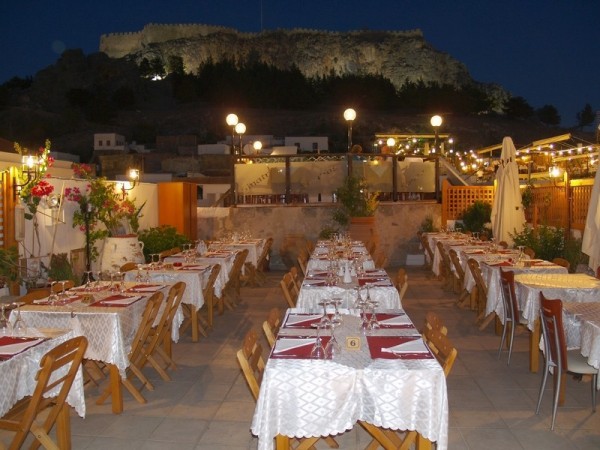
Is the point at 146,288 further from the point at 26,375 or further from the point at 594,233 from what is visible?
the point at 594,233

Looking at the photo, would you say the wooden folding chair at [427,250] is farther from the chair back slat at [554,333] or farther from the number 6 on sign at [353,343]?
the number 6 on sign at [353,343]

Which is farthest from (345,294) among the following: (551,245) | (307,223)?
(307,223)

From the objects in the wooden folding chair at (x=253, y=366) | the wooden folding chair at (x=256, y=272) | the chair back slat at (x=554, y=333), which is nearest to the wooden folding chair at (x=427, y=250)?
the wooden folding chair at (x=256, y=272)

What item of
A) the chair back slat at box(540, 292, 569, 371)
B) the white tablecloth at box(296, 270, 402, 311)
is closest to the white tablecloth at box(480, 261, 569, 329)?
the white tablecloth at box(296, 270, 402, 311)

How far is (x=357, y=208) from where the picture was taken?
12.8 metres

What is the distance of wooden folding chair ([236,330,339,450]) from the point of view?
3297mm

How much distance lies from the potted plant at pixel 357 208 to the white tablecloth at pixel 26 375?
28.8ft

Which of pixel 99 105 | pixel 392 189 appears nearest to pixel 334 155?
pixel 392 189

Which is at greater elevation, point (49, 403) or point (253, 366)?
point (253, 366)

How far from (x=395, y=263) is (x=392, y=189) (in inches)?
69.2

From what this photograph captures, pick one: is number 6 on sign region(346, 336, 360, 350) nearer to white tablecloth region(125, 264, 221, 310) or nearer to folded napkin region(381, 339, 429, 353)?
folded napkin region(381, 339, 429, 353)

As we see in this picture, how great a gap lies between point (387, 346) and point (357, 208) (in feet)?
30.7

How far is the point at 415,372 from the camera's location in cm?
312

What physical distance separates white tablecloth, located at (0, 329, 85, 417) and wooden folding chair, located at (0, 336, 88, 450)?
73mm
